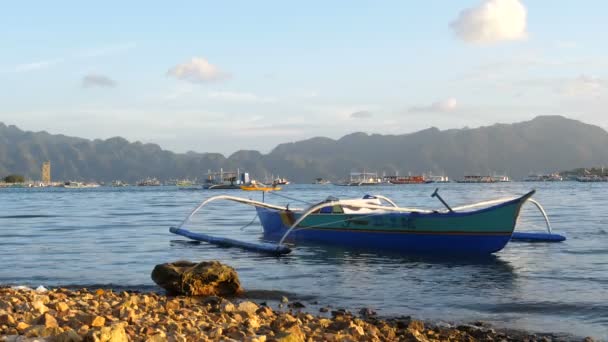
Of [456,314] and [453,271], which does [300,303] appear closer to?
[456,314]

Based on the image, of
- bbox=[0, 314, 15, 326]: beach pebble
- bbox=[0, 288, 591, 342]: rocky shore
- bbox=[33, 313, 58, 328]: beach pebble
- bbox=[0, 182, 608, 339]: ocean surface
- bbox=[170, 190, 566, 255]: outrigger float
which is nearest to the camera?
bbox=[0, 288, 591, 342]: rocky shore

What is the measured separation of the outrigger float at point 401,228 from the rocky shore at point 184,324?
341 inches

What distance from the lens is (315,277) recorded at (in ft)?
52.2

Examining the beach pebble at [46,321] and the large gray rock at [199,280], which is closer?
the beach pebble at [46,321]

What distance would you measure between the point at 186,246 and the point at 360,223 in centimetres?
623

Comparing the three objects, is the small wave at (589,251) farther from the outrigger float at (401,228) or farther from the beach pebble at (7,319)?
the beach pebble at (7,319)

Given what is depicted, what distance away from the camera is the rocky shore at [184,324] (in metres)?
6.63

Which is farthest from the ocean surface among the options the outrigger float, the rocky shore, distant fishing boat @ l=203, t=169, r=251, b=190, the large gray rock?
distant fishing boat @ l=203, t=169, r=251, b=190

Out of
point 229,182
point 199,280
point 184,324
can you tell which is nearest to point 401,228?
point 199,280

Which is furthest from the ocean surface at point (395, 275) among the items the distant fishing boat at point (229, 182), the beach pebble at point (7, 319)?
the distant fishing boat at point (229, 182)

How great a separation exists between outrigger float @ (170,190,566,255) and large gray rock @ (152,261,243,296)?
6.66m

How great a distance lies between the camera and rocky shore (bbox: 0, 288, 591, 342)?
6.63 m

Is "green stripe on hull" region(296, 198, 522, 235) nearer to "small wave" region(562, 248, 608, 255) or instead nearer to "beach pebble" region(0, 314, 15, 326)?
"small wave" region(562, 248, 608, 255)

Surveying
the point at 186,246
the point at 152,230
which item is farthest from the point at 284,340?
the point at 152,230
